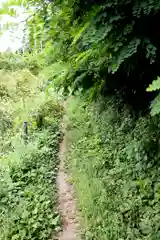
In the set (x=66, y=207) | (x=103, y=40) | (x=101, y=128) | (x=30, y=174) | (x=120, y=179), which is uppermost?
(x=101, y=128)

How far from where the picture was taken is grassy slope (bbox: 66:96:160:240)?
3672 mm

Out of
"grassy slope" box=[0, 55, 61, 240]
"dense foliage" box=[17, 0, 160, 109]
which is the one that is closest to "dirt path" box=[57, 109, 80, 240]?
"grassy slope" box=[0, 55, 61, 240]

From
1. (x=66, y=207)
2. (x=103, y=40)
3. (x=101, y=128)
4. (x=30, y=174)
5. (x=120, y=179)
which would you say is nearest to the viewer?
(x=103, y=40)

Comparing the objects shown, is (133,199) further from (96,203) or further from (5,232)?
(5,232)

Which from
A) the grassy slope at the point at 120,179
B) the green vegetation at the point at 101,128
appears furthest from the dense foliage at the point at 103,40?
the grassy slope at the point at 120,179

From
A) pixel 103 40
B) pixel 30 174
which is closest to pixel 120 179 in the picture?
pixel 30 174

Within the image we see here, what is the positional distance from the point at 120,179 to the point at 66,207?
3.74 ft

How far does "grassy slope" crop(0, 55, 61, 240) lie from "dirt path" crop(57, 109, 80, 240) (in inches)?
4.9

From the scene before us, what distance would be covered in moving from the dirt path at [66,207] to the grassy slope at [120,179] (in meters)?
0.16

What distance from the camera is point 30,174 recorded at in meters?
5.80

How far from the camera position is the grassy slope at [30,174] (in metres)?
4.38

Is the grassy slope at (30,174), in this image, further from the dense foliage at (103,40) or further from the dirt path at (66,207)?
the dense foliage at (103,40)

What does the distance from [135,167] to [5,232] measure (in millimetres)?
2049

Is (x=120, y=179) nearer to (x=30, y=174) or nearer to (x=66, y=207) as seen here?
(x=66, y=207)
